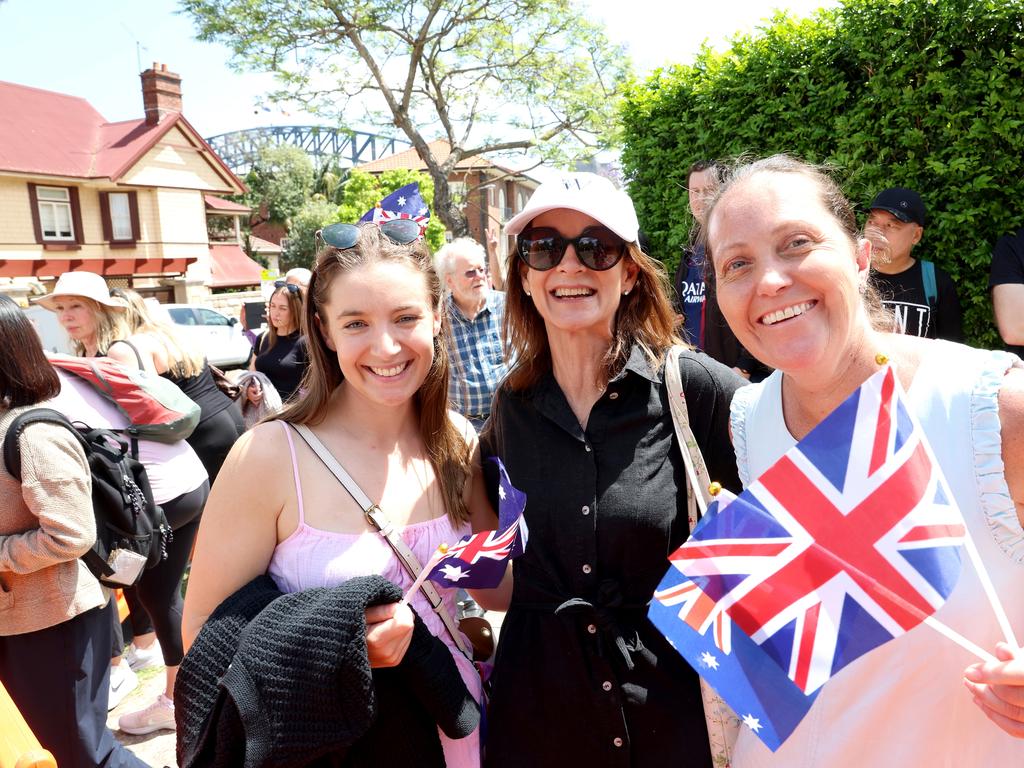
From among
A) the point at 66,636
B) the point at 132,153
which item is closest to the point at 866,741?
the point at 66,636

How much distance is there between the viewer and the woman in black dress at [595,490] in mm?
1819

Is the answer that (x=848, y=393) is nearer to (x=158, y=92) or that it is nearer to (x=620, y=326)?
(x=620, y=326)

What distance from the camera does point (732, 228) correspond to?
1.64m

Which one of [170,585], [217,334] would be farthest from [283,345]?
[217,334]

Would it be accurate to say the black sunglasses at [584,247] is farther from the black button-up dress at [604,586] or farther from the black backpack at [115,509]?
the black backpack at [115,509]

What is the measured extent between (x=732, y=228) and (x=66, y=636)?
2.83 m


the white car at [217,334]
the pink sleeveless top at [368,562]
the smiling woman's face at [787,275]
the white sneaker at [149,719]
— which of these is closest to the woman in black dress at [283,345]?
the white sneaker at [149,719]

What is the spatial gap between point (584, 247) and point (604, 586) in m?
0.97

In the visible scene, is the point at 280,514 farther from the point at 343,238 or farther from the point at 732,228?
the point at 732,228

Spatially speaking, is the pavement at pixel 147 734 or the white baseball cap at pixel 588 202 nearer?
the white baseball cap at pixel 588 202

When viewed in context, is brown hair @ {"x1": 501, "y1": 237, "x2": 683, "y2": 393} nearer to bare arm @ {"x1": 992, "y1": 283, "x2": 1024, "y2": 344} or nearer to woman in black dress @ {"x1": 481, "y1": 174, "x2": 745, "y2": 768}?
woman in black dress @ {"x1": 481, "y1": 174, "x2": 745, "y2": 768}

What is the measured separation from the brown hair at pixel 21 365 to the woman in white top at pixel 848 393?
8.39 feet

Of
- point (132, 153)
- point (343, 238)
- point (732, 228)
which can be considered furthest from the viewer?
point (132, 153)

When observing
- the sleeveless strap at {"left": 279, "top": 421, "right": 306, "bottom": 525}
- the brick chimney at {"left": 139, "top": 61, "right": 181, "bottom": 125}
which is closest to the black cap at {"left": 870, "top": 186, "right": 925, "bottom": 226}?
the sleeveless strap at {"left": 279, "top": 421, "right": 306, "bottom": 525}
